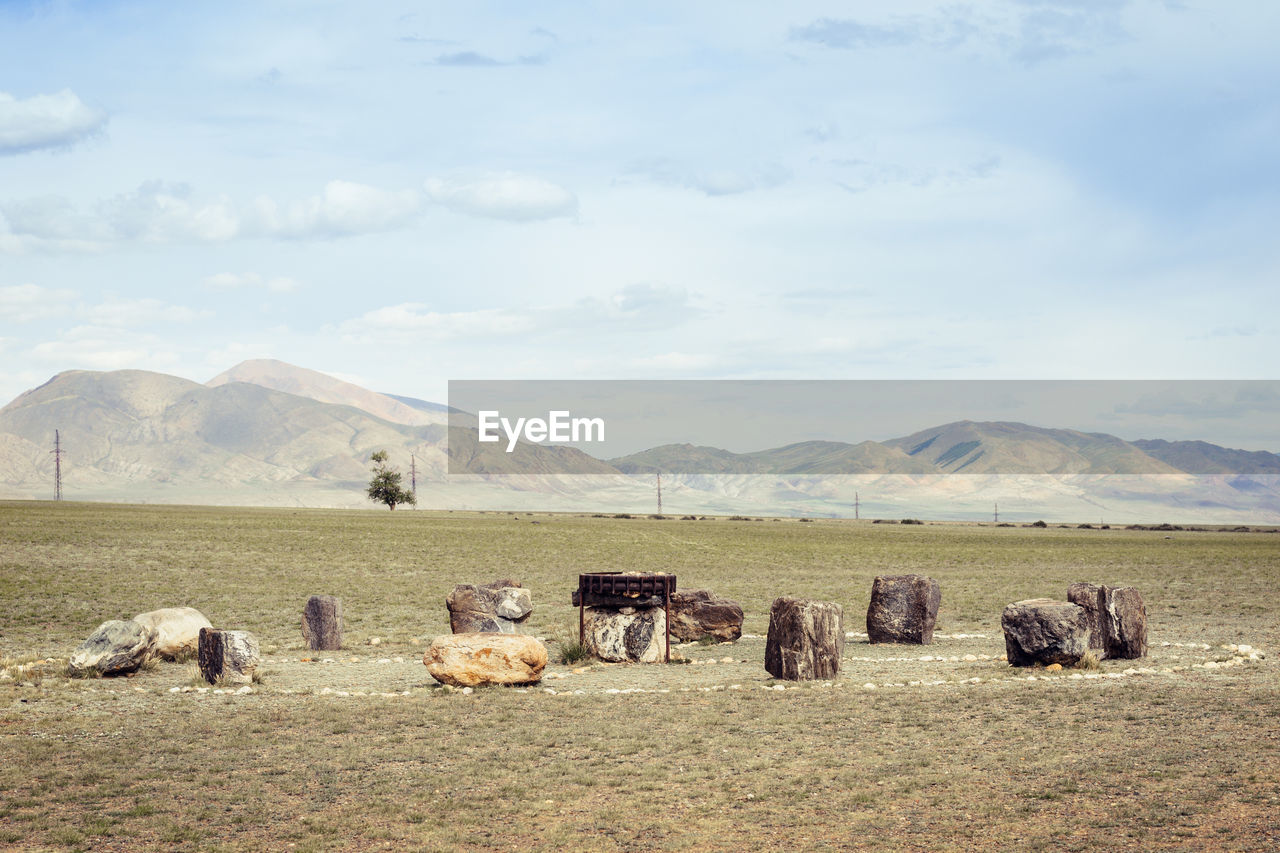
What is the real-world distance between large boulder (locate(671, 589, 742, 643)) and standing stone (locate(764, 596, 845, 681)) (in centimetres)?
562

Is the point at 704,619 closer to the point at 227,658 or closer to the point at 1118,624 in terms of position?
the point at 1118,624

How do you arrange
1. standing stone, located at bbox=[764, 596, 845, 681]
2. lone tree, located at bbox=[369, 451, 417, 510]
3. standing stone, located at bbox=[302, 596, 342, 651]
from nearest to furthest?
standing stone, located at bbox=[764, 596, 845, 681] → standing stone, located at bbox=[302, 596, 342, 651] → lone tree, located at bbox=[369, 451, 417, 510]

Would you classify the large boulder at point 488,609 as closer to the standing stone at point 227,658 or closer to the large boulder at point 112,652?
the standing stone at point 227,658

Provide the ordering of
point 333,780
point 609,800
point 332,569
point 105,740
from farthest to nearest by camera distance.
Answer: point 332,569
point 105,740
point 333,780
point 609,800

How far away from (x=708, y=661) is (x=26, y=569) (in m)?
24.9

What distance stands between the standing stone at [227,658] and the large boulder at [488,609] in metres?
5.41

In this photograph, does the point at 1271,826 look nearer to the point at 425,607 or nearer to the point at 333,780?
the point at 333,780

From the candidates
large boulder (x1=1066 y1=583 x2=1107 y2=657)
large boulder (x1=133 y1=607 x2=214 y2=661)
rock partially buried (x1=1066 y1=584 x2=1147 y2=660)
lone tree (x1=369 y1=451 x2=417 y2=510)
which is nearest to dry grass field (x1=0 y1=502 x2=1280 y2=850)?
large boulder (x1=133 y1=607 x2=214 y2=661)

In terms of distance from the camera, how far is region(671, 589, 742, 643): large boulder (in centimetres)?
2258

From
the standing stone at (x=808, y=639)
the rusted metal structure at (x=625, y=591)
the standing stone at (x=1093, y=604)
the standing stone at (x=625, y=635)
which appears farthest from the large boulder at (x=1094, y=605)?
the standing stone at (x=625, y=635)

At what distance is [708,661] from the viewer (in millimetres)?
19562

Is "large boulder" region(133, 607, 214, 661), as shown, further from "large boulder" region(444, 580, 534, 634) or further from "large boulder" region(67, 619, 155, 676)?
"large boulder" region(444, 580, 534, 634)

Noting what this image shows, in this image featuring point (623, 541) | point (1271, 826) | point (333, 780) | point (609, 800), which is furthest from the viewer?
point (623, 541)

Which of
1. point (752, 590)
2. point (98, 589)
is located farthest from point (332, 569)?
point (752, 590)
